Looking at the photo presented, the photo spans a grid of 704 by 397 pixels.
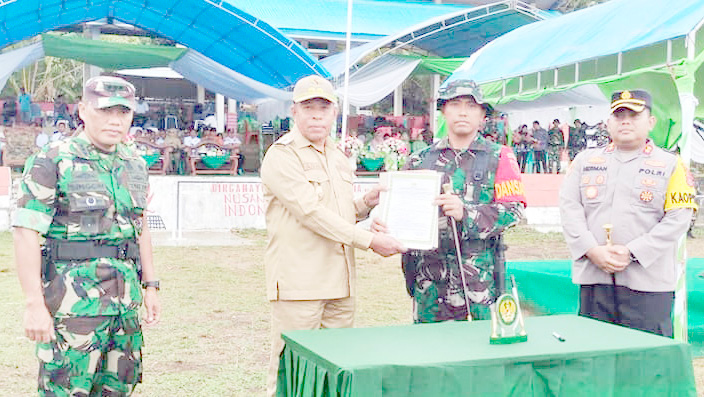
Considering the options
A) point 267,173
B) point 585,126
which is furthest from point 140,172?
point 585,126

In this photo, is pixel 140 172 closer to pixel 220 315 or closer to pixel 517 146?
pixel 220 315

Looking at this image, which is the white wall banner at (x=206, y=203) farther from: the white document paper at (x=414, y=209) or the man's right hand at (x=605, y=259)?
the white document paper at (x=414, y=209)

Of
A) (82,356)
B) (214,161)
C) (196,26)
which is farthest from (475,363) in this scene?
(196,26)

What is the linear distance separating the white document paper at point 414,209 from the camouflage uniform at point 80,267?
105cm

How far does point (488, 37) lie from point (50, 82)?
18128 mm

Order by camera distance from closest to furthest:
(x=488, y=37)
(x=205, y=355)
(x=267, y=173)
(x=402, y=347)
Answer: (x=402, y=347), (x=267, y=173), (x=205, y=355), (x=488, y=37)

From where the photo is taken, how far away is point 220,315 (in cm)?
657

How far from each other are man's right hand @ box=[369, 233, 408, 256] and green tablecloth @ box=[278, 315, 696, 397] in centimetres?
32

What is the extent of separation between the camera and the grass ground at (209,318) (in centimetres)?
466

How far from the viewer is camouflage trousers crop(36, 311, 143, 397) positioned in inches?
114

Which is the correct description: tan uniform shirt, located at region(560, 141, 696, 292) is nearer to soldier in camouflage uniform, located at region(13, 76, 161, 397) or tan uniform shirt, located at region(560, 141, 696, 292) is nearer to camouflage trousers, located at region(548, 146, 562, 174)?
soldier in camouflage uniform, located at region(13, 76, 161, 397)

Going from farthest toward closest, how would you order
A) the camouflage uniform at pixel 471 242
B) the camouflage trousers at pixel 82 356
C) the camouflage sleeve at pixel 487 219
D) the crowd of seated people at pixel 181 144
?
the crowd of seated people at pixel 181 144, the camouflage uniform at pixel 471 242, the camouflage sleeve at pixel 487 219, the camouflage trousers at pixel 82 356

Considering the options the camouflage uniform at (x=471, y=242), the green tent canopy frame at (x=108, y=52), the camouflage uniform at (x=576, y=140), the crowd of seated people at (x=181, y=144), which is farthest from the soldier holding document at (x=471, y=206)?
the camouflage uniform at (x=576, y=140)

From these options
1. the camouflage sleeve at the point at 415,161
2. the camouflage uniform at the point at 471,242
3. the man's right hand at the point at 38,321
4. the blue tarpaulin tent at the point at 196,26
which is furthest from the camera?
the blue tarpaulin tent at the point at 196,26
